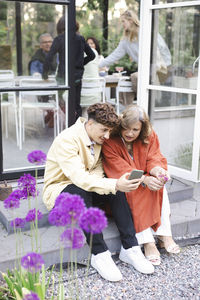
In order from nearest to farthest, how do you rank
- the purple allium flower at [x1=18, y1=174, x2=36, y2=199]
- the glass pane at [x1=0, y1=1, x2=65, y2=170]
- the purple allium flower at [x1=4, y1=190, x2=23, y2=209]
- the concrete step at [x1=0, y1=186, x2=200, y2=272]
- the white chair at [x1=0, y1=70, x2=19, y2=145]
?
the purple allium flower at [x1=4, y1=190, x2=23, y2=209] → the purple allium flower at [x1=18, y1=174, x2=36, y2=199] → the concrete step at [x1=0, y1=186, x2=200, y2=272] → the white chair at [x1=0, y1=70, x2=19, y2=145] → the glass pane at [x1=0, y1=1, x2=65, y2=170]

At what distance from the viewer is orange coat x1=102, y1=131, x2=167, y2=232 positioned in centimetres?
245

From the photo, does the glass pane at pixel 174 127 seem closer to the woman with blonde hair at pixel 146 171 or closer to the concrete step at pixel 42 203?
the concrete step at pixel 42 203

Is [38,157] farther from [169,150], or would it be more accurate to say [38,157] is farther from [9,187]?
[169,150]

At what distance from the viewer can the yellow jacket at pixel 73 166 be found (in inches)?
87.4

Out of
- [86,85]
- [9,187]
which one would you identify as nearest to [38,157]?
[9,187]

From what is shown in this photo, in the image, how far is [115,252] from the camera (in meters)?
2.58

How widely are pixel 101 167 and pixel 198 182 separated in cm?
125

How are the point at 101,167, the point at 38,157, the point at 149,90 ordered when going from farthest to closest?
the point at 149,90, the point at 101,167, the point at 38,157

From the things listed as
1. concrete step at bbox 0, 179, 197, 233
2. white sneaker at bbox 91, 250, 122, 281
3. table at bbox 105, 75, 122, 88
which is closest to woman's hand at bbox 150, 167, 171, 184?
white sneaker at bbox 91, 250, 122, 281

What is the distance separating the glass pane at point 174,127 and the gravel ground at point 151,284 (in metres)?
1.34

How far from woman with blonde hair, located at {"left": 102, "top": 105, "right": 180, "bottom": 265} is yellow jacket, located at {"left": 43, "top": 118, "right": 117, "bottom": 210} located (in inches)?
5.1

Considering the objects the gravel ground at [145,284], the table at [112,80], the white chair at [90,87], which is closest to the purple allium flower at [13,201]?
the gravel ground at [145,284]

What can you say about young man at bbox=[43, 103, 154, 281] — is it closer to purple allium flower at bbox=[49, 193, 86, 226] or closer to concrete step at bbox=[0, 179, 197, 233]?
concrete step at bbox=[0, 179, 197, 233]

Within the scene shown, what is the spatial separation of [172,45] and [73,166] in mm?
1984
